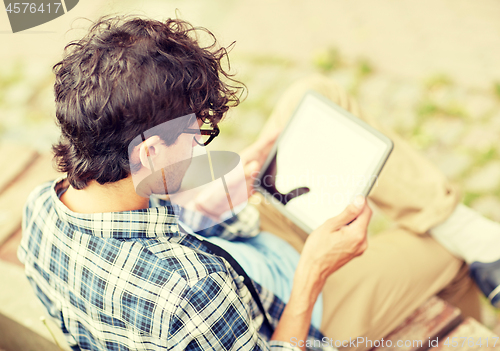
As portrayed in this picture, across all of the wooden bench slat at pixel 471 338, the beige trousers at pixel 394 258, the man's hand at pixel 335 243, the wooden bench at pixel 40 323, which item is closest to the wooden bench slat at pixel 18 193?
the wooden bench at pixel 40 323

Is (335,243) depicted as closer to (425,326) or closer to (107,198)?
(425,326)

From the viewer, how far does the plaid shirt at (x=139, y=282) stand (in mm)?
856

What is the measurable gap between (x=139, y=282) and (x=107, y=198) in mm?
236

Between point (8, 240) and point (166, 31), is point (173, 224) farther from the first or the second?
point (8, 240)

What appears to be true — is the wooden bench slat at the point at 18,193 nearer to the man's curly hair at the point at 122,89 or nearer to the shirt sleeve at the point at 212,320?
the man's curly hair at the point at 122,89

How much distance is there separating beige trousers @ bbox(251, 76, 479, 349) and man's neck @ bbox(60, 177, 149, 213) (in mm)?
638

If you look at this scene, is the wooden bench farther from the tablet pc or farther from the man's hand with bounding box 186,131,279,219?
the man's hand with bounding box 186,131,279,219

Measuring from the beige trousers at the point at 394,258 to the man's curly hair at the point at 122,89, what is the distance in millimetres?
726

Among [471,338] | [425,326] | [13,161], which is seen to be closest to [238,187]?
[425,326]

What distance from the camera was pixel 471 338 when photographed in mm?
1235

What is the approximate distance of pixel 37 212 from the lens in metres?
1.07

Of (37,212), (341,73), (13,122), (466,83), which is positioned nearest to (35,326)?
(37,212)

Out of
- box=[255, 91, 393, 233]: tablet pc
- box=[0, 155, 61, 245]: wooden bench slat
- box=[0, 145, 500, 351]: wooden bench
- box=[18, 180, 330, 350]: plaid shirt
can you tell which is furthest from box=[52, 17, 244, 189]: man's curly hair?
box=[0, 155, 61, 245]: wooden bench slat

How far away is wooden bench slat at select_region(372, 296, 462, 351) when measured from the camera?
1285 mm
